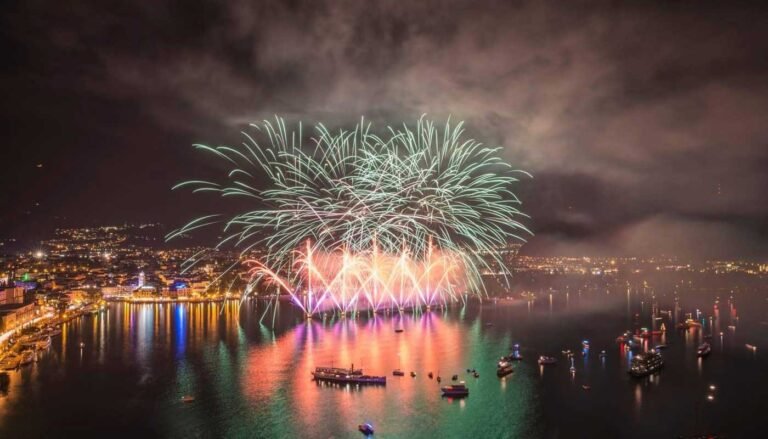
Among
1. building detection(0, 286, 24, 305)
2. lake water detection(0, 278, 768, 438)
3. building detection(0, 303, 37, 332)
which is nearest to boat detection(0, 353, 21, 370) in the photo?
lake water detection(0, 278, 768, 438)

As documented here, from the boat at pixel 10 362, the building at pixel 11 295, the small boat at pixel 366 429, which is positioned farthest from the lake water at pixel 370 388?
the building at pixel 11 295

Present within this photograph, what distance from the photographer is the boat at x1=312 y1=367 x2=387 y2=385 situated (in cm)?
1364

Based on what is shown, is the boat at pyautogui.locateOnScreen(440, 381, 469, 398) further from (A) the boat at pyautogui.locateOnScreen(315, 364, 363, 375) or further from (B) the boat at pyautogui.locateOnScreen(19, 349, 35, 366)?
(B) the boat at pyautogui.locateOnScreen(19, 349, 35, 366)

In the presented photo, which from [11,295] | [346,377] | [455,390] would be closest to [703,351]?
[455,390]

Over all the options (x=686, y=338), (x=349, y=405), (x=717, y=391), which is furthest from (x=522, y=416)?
(x=686, y=338)

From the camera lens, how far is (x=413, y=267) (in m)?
Answer: 25.4

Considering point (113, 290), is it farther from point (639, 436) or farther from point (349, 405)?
point (639, 436)

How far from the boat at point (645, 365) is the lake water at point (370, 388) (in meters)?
0.23

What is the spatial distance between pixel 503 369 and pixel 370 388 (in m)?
3.86

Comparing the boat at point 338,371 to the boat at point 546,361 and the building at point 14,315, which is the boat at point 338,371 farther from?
the building at point 14,315

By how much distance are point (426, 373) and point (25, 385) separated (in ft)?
31.9

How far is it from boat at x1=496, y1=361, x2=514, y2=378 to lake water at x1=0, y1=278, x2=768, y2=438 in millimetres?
165

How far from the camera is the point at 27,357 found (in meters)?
15.7

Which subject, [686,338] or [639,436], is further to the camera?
[686,338]
